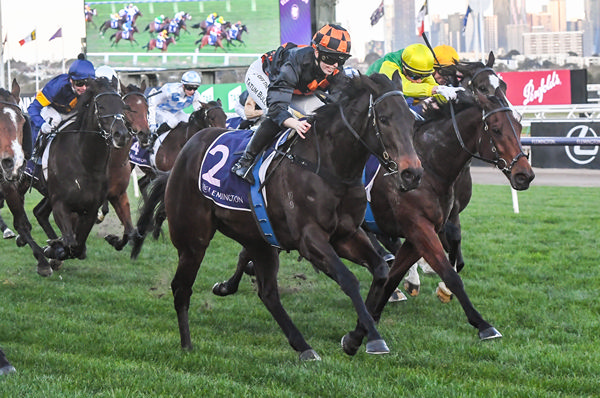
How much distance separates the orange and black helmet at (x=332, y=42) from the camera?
453 cm

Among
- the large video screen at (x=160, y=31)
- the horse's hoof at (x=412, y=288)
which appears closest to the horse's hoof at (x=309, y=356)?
the horse's hoof at (x=412, y=288)

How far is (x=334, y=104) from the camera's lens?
4516 millimetres

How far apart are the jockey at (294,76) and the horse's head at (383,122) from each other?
176mm

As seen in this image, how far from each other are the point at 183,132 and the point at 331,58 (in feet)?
19.2

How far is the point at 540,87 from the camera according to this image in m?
25.2

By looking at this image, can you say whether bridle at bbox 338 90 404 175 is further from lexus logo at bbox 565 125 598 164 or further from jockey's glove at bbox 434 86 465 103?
lexus logo at bbox 565 125 598 164

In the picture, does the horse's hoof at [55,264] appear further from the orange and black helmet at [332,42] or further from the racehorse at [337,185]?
the orange and black helmet at [332,42]

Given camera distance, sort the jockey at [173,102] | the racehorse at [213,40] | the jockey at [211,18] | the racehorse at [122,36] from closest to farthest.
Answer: the jockey at [173,102] < the jockey at [211,18] < the racehorse at [213,40] < the racehorse at [122,36]

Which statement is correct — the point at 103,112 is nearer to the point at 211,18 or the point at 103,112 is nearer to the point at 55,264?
the point at 55,264

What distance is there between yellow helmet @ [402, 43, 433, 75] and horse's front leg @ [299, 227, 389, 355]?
201cm

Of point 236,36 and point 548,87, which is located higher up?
point 236,36

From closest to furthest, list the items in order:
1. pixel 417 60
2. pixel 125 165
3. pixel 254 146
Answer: pixel 254 146, pixel 417 60, pixel 125 165

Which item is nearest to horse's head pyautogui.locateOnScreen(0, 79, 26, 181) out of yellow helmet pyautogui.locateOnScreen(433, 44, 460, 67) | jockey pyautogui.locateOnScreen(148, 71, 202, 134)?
yellow helmet pyautogui.locateOnScreen(433, 44, 460, 67)

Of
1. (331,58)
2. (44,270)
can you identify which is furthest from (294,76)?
(44,270)
